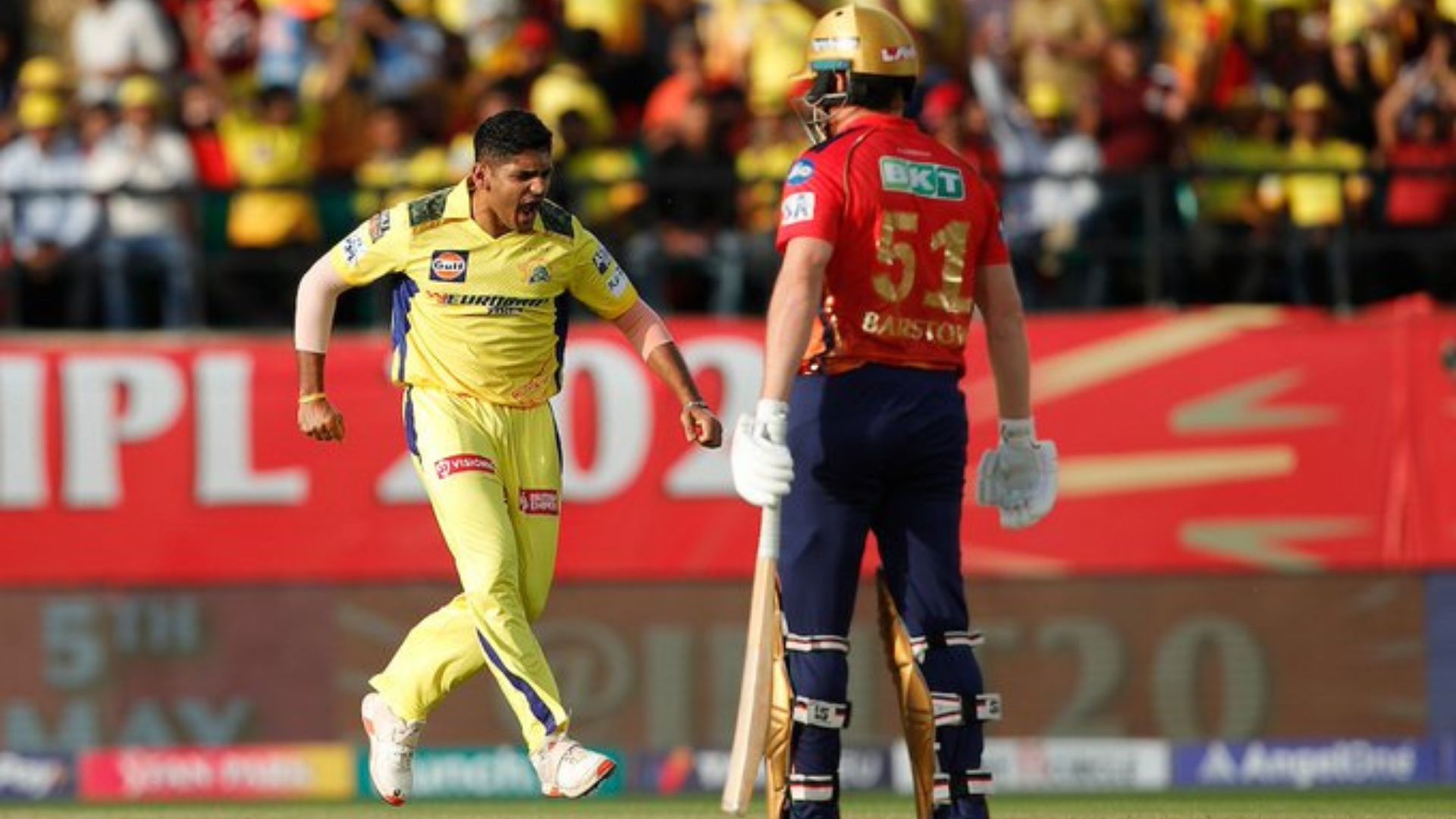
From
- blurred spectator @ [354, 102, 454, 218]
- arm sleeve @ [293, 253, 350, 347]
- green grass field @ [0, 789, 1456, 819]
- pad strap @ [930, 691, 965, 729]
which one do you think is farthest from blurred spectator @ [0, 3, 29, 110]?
pad strap @ [930, 691, 965, 729]

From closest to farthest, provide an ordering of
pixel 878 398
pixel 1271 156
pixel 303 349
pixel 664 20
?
pixel 878 398, pixel 303 349, pixel 1271 156, pixel 664 20

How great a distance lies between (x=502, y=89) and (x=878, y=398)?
7287 mm

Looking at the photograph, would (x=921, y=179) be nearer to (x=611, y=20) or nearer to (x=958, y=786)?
(x=958, y=786)

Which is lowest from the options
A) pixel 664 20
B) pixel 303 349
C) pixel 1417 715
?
pixel 1417 715

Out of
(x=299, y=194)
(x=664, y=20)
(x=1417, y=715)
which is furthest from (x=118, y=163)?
(x=1417, y=715)

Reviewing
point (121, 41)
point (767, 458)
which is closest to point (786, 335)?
point (767, 458)

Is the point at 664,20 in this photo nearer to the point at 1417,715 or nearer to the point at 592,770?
the point at 1417,715

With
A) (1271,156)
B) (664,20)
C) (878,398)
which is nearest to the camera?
(878,398)

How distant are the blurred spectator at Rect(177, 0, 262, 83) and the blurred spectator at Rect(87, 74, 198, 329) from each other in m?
1.08

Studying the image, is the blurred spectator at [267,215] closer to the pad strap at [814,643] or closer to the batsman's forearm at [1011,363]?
the batsman's forearm at [1011,363]

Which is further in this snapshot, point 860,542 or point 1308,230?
point 1308,230

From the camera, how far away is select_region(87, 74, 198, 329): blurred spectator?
15.6 meters

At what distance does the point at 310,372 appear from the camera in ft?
34.3

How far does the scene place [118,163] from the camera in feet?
53.3
